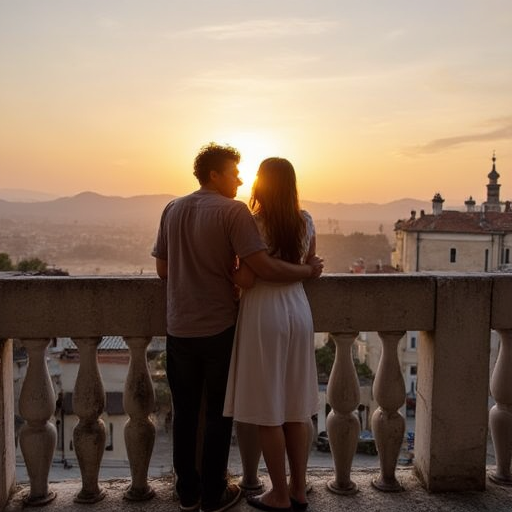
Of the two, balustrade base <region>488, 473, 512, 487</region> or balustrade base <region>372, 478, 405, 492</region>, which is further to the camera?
balustrade base <region>488, 473, 512, 487</region>

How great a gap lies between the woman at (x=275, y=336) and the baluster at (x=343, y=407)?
375 millimetres

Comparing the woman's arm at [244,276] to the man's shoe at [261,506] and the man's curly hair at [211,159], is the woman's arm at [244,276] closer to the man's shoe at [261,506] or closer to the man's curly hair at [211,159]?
the man's curly hair at [211,159]

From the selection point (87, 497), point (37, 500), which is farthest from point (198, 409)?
point (37, 500)

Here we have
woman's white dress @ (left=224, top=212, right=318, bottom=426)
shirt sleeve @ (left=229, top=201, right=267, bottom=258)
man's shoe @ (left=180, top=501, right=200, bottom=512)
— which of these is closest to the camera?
shirt sleeve @ (left=229, top=201, right=267, bottom=258)

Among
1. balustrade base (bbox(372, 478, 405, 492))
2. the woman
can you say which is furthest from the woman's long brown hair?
balustrade base (bbox(372, 478, 405, 492))

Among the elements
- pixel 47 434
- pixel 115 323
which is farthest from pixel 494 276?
pixel 47 434

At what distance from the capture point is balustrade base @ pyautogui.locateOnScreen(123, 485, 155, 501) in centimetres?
368

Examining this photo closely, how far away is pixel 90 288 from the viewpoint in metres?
3.51

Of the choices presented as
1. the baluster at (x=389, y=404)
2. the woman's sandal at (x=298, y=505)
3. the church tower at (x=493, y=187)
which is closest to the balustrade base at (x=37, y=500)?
the woman's sandal at (x=298, y=505)

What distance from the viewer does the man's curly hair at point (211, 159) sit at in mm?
3213

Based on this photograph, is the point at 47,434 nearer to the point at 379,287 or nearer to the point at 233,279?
the point at 233,279

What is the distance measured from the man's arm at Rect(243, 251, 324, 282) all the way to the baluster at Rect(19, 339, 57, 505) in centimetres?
136

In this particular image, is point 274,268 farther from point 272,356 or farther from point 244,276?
point 272,356

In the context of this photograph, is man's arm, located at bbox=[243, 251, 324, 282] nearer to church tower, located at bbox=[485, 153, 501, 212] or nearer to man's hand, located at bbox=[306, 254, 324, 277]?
man's hand, located at bbox=[306, 254, 324, 277]
